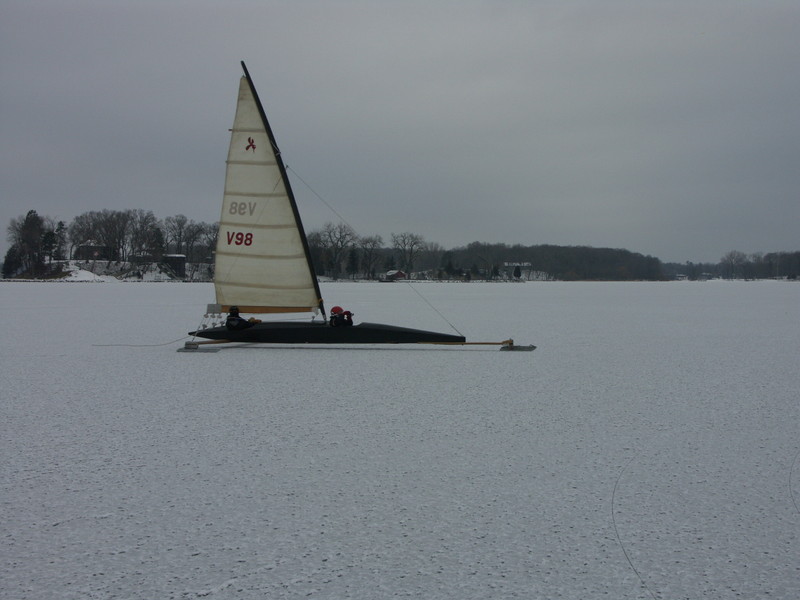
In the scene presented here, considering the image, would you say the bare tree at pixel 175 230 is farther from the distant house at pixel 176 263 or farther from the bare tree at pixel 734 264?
the bare tree at pixel 734 264

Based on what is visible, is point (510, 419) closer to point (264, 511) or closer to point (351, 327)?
point (264, 511)

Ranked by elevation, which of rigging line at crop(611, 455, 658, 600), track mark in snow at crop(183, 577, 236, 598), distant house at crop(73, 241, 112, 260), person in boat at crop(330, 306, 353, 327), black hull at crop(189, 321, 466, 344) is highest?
distant house at crop(73, 241, 112, 260)

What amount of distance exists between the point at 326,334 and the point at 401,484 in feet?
23.8

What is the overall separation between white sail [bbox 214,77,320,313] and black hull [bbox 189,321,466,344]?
58 cm

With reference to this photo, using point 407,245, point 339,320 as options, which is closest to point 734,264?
point 407,245

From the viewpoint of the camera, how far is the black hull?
10975mm

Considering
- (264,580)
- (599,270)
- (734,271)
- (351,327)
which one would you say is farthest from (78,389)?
(734,271)

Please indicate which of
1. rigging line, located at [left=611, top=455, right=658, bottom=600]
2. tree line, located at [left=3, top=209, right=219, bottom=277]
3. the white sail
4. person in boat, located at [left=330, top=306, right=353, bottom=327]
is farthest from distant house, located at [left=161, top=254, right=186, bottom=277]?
rigging line, located at [left=611, top=455, right=658, bottom=600]

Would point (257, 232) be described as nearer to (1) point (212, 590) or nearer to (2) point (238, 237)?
(2) point (238, 237)

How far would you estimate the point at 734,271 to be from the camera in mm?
196625

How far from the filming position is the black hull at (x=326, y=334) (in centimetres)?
1098

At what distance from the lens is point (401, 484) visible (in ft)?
13.2

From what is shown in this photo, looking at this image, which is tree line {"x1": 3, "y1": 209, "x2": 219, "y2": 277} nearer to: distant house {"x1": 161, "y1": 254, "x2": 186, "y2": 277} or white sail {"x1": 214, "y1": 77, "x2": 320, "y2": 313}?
distant house {"x1": 161, "y1": 254, "x2": 186, "y2": 277}

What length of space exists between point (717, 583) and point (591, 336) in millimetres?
11085
